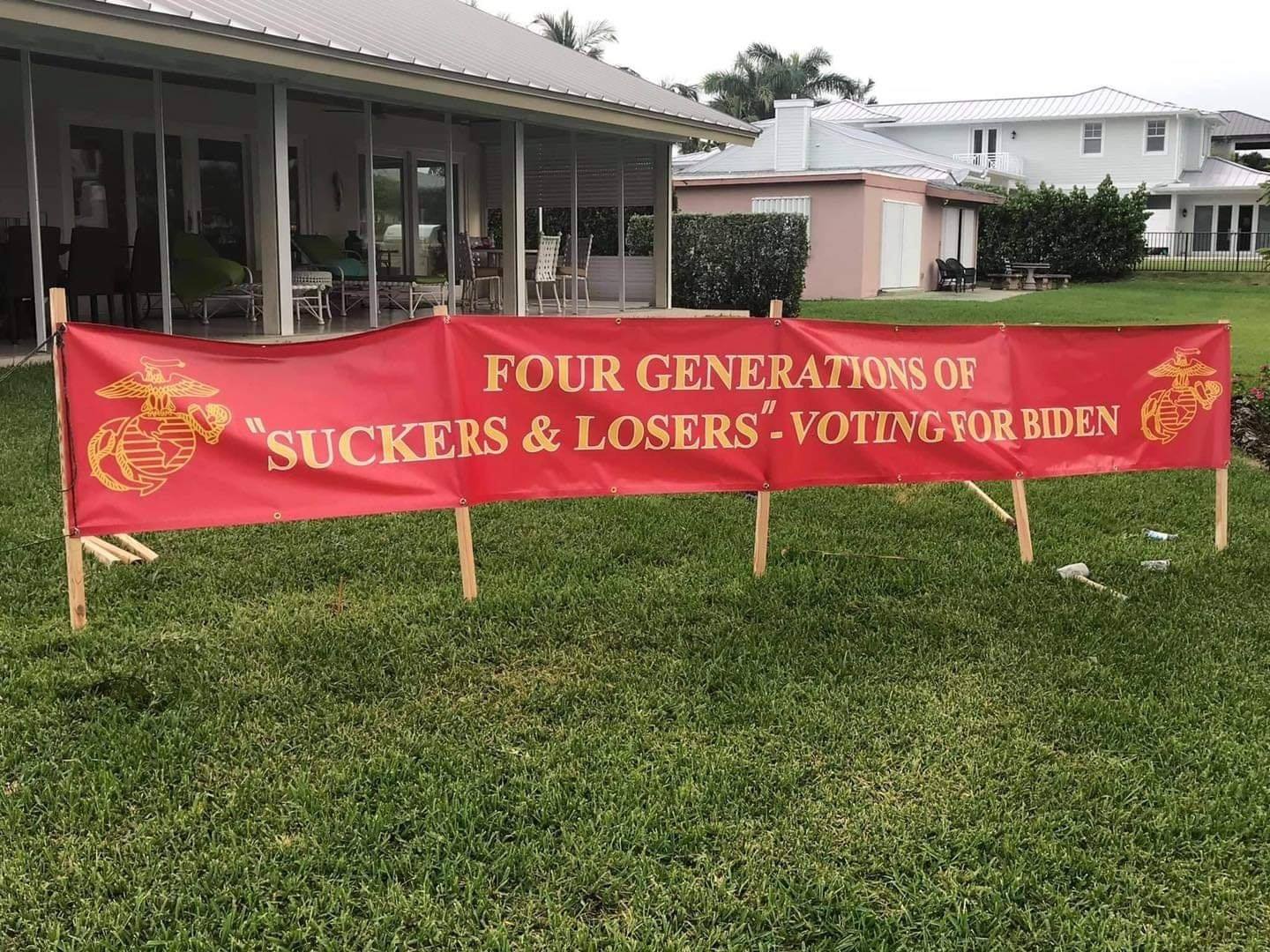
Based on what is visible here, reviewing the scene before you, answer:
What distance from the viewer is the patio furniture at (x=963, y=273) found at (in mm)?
29531

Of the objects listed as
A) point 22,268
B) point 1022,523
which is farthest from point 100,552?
point 22,268

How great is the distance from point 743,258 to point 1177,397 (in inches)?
546

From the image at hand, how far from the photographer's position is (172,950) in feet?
8.32

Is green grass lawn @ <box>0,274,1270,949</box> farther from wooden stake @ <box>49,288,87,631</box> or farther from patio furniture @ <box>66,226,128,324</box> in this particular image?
patio furniture @ <box>66,226,128,324</box>

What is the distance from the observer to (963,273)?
2970 centimetres

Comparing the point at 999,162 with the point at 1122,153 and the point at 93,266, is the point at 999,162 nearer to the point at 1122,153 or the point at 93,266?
the point at 1122,153

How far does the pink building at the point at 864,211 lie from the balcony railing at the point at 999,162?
9839 mm

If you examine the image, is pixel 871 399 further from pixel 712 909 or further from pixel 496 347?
pixel 712 909

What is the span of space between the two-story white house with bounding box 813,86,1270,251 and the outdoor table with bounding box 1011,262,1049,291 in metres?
10.8

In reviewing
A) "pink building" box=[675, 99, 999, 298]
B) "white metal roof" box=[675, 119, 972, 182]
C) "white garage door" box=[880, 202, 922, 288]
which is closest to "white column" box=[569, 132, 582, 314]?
"pink building" box=[675, 99, 999, 298]

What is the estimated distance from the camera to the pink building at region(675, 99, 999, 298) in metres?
26.5

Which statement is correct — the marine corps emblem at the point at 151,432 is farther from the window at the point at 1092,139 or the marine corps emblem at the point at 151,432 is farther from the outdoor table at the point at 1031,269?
the window at the point at 1092,139

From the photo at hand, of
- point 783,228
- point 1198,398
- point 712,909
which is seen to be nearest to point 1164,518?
point 1198,398

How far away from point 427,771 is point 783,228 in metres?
16.6
